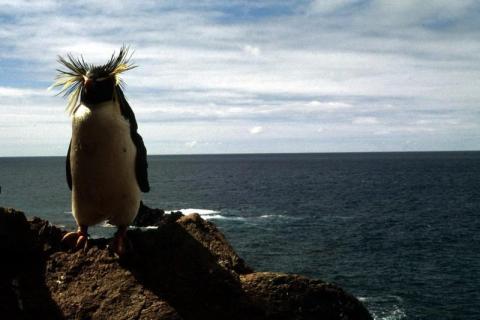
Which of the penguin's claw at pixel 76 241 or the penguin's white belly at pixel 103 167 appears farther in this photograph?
the penguin's claw at pixel 76 241

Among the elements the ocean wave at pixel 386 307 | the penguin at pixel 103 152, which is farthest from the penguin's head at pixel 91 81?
the ocean wave at pixel 386 307

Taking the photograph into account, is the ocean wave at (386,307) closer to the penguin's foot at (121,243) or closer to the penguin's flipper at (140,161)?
the penguin's flipper at (140,161)

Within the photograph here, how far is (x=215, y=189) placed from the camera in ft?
375

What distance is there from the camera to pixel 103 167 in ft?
23.5

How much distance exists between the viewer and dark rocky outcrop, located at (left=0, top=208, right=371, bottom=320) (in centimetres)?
682

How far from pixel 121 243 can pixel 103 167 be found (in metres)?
1.14

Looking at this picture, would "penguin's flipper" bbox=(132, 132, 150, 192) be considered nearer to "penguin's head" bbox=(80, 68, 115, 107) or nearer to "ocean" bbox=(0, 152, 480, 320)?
"penguin's head" bbox=(80, 68, 115, 107)

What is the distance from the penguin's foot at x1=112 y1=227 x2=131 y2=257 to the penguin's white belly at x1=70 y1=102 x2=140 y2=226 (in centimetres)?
19

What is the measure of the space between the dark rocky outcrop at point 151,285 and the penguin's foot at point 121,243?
137mm

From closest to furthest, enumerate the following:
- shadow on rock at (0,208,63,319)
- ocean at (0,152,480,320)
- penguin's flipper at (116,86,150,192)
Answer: shadow on rock at (0,208,63,319), penguin's flipper at (116,86,150,192), ocean at (0,152,480,320)

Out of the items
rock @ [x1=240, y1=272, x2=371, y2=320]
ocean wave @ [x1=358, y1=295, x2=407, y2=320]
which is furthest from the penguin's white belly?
ocean wave @ [x1=358, y1=295, x2=407, y2=320]

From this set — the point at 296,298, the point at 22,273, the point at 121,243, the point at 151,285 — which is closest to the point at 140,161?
the point at 121,243

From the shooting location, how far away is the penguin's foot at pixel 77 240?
25.0 ft

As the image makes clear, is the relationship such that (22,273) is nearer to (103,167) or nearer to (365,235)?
(103,167)
